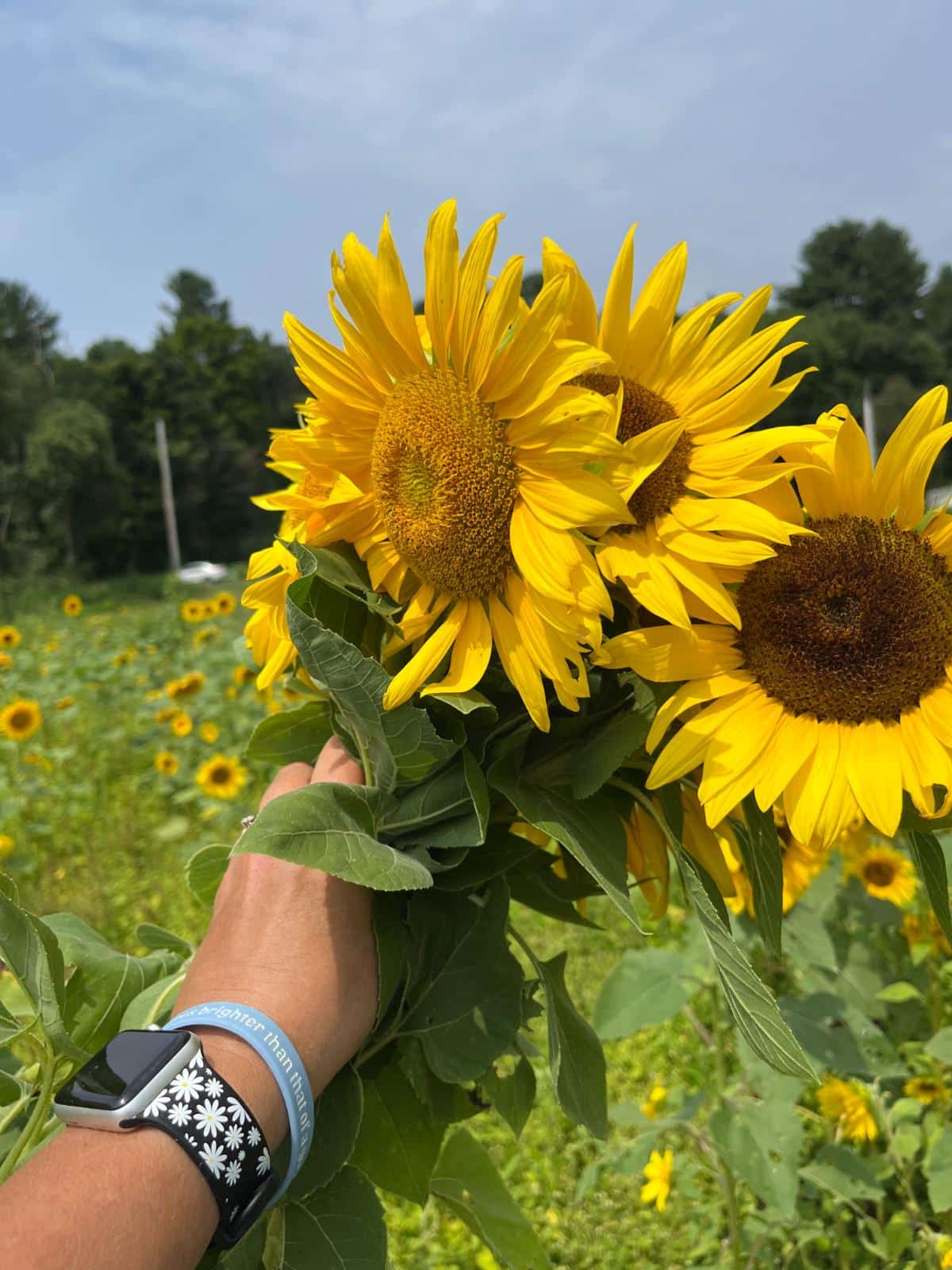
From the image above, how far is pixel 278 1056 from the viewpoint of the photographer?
73cm

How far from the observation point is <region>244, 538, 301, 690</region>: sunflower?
2.65ft

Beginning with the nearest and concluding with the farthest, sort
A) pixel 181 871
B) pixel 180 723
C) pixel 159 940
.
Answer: pixel 159 940, pixel 181 871, pixel 180 723

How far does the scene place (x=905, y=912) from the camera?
2090 mm

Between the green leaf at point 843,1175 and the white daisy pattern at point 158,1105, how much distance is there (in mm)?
1410

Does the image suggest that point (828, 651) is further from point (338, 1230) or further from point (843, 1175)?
point (843, 1175)

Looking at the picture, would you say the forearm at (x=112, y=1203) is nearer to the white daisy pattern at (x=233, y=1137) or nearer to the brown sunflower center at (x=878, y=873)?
the white daisy pattern at (x=233, y=1137)

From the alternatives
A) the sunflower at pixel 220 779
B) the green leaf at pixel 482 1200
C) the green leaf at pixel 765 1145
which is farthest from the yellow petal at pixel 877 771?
the sunflower at pixel 220 779

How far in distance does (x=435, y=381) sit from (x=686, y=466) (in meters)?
0.20

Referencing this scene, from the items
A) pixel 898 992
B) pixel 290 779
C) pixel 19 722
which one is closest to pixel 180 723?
pixel 19 722

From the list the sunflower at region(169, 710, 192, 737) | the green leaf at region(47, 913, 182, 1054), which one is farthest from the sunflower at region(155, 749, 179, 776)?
the green leaf at region(47, 913, 182, 1054)

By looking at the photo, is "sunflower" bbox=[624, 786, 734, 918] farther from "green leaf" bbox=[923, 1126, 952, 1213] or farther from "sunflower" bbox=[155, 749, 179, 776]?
"sunflower" bbox=[155, 749, 179, 776]

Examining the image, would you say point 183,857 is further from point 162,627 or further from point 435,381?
point 162,627

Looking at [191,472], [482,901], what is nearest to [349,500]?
[482,901]

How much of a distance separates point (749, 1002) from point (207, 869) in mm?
603
